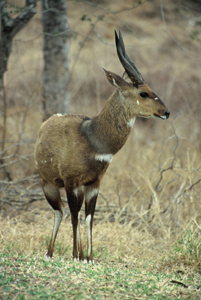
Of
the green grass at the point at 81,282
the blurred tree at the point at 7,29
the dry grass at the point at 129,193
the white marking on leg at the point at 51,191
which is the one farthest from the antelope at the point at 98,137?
the blurred tree at the point at 7,29

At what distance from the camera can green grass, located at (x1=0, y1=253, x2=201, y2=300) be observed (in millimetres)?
3361

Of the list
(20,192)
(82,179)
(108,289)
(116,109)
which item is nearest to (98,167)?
(82,179)

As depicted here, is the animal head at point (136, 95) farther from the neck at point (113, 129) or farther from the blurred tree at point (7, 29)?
the blurred tree at point (7, 29)

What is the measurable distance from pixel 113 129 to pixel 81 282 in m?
1.72

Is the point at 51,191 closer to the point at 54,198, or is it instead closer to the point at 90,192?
the point at 54,198

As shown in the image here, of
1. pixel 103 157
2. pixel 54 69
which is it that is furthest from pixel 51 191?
pixel 54 69

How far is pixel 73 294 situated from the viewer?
10.9 feet

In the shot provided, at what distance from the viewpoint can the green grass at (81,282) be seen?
3.36 m

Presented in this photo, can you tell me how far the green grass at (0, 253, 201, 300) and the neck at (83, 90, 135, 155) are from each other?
1356 mm

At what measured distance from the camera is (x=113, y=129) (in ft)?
14.6

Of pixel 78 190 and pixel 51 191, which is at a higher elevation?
pixel 78 190

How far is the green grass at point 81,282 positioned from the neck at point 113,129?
1356 millimetres

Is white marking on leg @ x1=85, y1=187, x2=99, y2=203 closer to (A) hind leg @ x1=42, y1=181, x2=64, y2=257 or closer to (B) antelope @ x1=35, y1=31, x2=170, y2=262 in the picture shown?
(B) antelope @ x1=35, y1=31, x2=170, y2=262

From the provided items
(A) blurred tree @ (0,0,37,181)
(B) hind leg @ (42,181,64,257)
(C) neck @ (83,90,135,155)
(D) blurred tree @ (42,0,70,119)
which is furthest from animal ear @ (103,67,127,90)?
(D) blurred tree @ (42,0,70,119)
